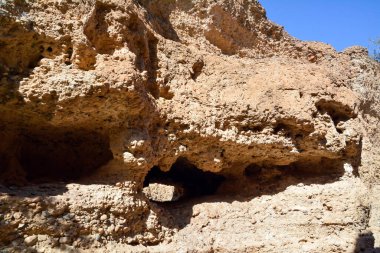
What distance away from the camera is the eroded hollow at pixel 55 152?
15.4ft

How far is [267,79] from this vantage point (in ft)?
17.9

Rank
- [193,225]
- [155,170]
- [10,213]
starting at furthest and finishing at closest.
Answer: [155,170], [193,225], [10,213]

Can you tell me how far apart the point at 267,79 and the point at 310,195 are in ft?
5.41

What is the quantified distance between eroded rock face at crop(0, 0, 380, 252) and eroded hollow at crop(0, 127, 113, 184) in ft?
0.05

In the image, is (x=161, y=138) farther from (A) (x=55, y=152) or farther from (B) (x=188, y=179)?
(B) (x=188, y=179)

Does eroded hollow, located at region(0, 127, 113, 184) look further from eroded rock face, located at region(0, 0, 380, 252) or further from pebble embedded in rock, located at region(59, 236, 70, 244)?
pebble embedded in rock, located at region(59, 236, 70, 244)

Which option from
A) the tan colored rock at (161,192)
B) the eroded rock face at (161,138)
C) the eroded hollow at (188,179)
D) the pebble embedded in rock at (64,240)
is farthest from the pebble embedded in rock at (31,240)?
the tan colored rock at (161,192)

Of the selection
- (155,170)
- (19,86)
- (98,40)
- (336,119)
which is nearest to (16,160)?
(19,86)

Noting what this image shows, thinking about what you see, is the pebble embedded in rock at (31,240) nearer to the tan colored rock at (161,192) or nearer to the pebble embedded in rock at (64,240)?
the pebble embedded in rock at (64,240)

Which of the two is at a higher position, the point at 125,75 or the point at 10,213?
the point at 125,75

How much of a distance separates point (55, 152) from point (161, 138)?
4.74 feet

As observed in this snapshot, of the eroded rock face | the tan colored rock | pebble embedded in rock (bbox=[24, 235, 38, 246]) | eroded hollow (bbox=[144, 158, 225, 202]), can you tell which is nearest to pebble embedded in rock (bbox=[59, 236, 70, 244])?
the eroded rock face

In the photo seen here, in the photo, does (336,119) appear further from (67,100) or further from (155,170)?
(67,100)

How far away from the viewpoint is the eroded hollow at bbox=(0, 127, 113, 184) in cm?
471
